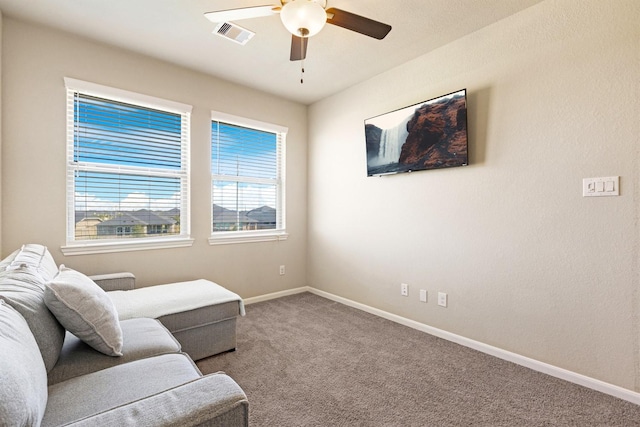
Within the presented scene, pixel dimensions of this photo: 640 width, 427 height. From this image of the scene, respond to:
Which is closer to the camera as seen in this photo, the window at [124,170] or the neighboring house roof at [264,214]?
the window at [124,170]

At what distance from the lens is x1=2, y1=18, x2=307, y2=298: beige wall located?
2.42m

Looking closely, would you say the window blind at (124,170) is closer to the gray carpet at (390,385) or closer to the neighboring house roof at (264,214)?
the neighboring house roof at (264,214)

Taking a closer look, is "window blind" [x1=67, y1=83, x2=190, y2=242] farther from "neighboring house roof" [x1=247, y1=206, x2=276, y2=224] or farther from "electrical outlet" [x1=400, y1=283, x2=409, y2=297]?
"electrical outlet" [x1=400, y1=283, x2=409, y2=297]

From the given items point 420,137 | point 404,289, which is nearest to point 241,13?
point 420,137

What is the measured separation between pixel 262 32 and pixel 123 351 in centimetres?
249

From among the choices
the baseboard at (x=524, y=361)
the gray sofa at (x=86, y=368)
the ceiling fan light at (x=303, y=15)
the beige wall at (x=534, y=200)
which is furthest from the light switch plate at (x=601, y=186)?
the gray sofa at (x=86, y=368)

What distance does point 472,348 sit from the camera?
256 cm

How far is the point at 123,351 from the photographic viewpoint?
1529 mm

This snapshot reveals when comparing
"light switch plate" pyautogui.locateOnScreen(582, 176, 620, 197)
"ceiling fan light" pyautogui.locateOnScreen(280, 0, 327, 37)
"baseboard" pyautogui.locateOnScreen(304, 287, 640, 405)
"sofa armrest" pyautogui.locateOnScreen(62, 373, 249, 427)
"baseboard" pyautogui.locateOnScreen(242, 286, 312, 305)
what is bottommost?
"baseboard" pyautogui.locateOnScreen(304, 287, 640, 405)

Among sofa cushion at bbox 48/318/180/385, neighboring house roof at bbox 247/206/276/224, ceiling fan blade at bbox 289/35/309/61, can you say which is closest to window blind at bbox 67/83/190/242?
neighboring house roof at bbox 247/206/276/224

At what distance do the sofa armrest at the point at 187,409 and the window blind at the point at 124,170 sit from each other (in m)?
2.42

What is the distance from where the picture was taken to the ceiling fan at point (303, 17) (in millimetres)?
Answer: 1691

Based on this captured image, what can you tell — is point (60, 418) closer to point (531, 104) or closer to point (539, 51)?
point (531, 104)

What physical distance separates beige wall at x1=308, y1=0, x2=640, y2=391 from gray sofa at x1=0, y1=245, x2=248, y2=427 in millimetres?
2203
